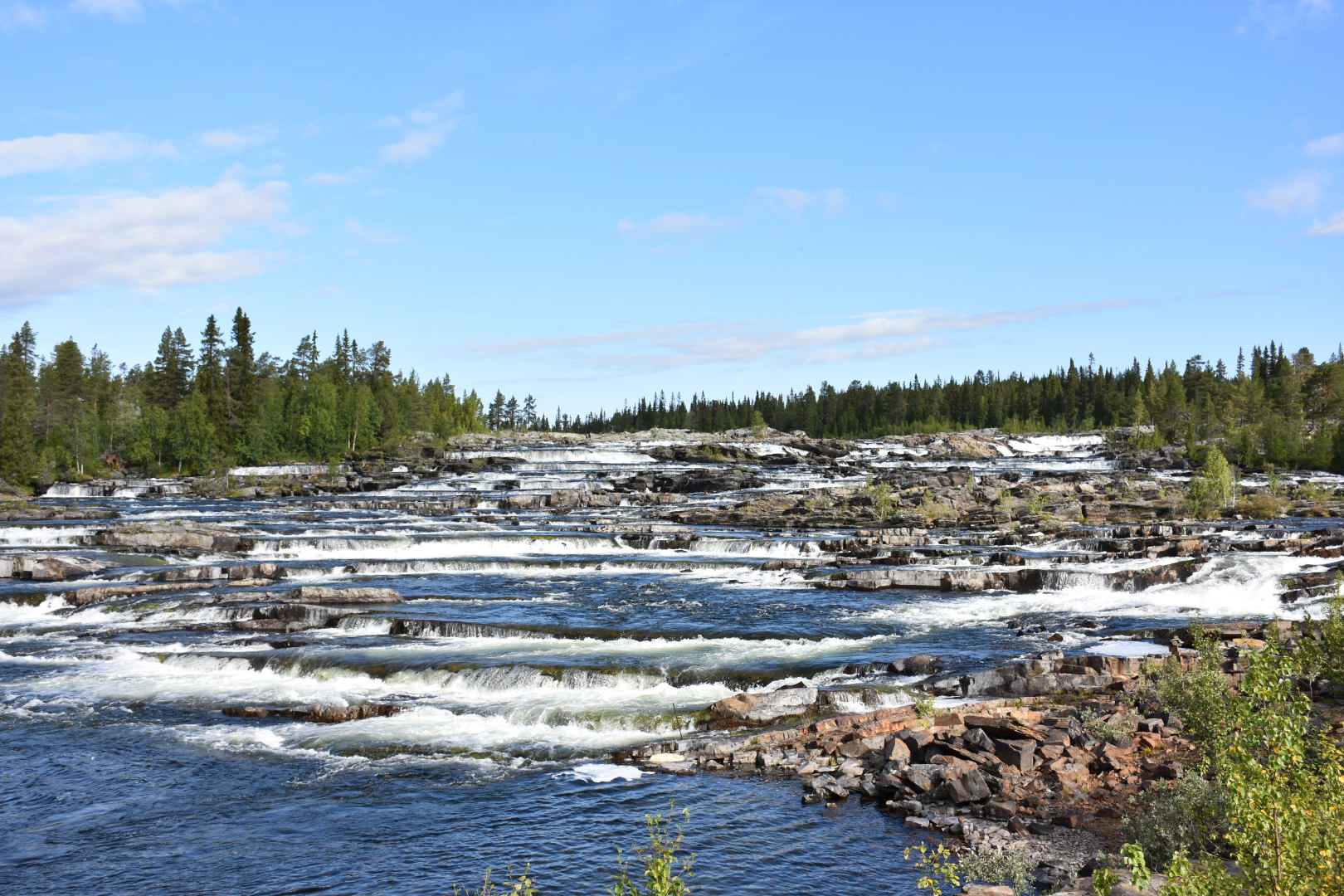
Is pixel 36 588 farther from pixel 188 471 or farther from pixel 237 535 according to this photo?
pixel 188 471

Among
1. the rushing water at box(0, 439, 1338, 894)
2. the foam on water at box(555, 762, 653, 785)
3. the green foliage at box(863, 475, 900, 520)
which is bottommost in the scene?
the foam on water at box(555, 762, 653, 785)

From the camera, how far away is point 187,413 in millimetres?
102500

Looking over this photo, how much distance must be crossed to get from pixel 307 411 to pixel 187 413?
1928cm

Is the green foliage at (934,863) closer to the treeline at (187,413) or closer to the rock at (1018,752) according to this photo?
the rock at (1018,752)

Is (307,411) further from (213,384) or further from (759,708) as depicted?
(759,708)

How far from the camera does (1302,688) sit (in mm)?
18109

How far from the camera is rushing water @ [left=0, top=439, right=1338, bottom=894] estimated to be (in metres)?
12.6

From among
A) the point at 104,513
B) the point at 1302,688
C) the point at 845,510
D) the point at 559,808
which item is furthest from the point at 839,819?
the point at 104,513

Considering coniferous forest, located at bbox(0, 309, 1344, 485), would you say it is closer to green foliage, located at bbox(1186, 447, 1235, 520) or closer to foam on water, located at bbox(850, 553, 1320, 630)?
green foliage, located at bbox(1186, 447, 1235, 520)

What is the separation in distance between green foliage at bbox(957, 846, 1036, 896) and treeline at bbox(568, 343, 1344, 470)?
8753 centimetres

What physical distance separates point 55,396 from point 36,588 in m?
85.2

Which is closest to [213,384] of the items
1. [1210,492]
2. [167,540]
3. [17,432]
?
[17,432]

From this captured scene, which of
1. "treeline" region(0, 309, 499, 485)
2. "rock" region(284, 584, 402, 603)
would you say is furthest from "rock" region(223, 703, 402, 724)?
"treeline" region(0, 309, 499, 485)

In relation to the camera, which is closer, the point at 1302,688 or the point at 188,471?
the point at 1302,688
